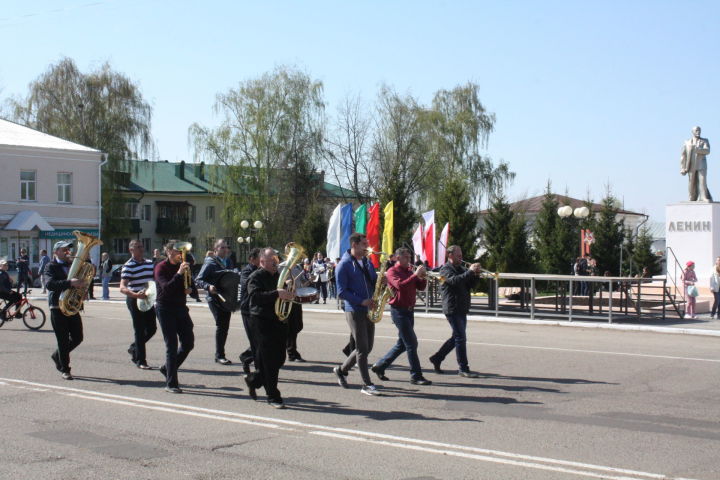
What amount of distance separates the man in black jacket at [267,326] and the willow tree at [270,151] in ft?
145

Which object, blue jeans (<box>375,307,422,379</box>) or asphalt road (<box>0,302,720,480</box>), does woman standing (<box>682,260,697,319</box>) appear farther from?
blue jeans (<box>375,307,422,379</box>)

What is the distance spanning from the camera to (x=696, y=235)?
92.4 ft

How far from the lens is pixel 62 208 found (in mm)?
47812

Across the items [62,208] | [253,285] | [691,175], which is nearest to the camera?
[253,285]

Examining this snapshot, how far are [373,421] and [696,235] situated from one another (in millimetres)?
22711

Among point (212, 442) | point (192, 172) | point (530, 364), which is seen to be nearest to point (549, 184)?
point (530, 364)

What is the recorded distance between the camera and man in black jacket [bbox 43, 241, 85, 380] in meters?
11.1

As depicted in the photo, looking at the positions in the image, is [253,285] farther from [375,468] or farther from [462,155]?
[462,155]

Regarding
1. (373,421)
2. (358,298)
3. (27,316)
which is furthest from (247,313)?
(27,316)

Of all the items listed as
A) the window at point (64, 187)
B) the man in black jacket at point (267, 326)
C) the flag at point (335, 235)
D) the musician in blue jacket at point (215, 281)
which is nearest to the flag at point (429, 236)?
the flag at point (335, 235)

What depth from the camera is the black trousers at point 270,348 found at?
9.01 metres

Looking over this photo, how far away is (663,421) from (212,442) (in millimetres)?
4482

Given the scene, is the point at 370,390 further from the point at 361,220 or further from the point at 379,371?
the point at 361,220

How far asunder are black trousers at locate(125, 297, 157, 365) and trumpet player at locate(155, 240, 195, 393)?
6.87 ft
